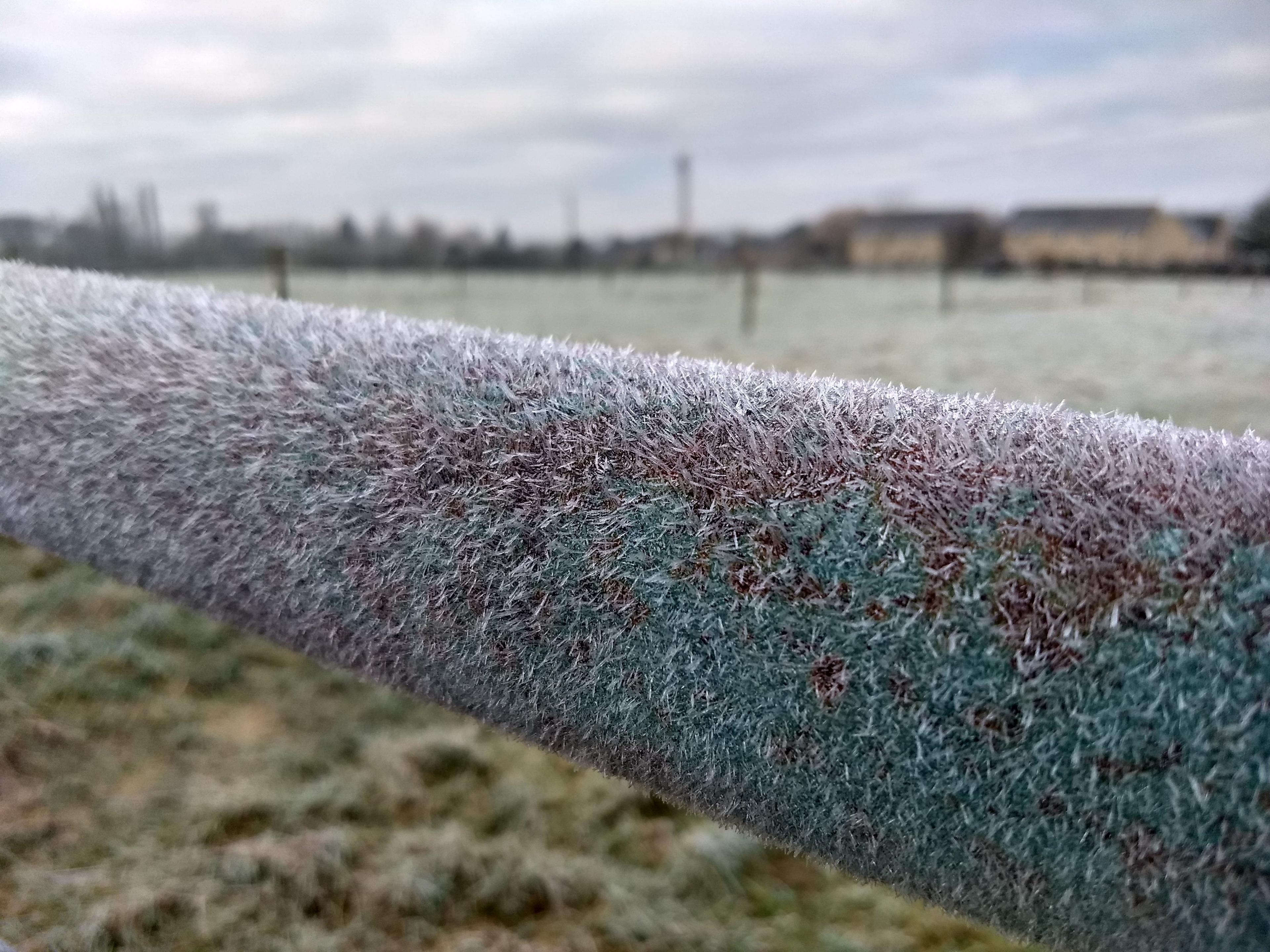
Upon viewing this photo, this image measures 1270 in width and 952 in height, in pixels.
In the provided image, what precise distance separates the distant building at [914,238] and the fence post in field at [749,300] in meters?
0.20

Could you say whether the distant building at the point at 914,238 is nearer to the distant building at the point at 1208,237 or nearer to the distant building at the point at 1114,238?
the distant building at the point at 1114,238

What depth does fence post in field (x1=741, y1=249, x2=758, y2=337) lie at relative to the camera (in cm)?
128

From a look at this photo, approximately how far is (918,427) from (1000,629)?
4.0 inches

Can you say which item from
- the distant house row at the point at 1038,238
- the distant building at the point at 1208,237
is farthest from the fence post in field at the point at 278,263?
the distant building at the point at 1208,237

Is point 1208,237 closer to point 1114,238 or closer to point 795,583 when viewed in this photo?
point 1114,238

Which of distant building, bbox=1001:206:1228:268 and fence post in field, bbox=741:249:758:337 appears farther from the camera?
fence post in field, bbox=741:249:758:337

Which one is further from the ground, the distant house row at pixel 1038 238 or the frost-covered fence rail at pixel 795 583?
the distant house row at pixel 1038 238

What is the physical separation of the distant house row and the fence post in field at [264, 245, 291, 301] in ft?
2.44

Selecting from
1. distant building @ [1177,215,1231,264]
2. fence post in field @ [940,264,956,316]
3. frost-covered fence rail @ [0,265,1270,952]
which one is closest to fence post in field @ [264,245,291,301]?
frost-covered fence rail @ [0,265,1270,952]

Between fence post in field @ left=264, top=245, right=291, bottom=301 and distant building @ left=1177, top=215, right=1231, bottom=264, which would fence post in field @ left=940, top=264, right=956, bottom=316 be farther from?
fence post in field @ left=264, top=245, right=291, bottom=301

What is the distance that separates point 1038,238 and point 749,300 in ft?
1.59

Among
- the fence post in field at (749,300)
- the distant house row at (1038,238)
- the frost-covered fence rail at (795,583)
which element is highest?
the distant house row at (1038,238)

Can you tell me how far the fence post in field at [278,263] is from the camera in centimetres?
115

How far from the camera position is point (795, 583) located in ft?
1.20
